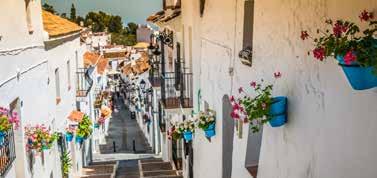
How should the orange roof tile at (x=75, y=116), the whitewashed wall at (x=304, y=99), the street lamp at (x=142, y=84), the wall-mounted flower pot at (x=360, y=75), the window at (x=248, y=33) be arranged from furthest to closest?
the street lamp at (x=142, y=84), the orange roof tile at (x=75, y=116), the window at (x=248, y=33), the whitewashed wall at (x=304, y=99), the wall-mounted flower pot at (x=360, y=75)

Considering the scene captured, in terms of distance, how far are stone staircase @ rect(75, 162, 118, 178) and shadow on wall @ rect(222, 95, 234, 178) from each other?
39.8 feet

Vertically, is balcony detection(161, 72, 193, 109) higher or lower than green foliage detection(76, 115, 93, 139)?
higher

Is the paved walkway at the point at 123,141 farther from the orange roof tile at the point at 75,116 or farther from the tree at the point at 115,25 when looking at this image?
the tree at the point at 115,25

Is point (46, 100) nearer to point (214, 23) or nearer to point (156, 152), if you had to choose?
point (214, 23)

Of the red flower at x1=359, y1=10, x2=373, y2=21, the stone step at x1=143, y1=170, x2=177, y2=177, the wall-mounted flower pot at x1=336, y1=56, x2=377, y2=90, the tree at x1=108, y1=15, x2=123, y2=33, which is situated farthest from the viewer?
the tree at x1=108, y1=15, x2=123, y2=33

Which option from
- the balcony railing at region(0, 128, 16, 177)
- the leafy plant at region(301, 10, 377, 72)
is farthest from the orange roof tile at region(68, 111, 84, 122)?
the leafy plant at region(301, 10, 377, 72)

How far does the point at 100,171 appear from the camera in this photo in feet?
79.8

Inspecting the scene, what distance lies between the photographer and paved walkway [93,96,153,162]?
1284 inches

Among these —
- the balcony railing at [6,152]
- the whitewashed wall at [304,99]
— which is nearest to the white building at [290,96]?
the whitewashed wall at [304,99]

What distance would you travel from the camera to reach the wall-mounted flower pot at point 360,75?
12.2 ft

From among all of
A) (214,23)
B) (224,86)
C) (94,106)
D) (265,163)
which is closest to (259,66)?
(265,163)

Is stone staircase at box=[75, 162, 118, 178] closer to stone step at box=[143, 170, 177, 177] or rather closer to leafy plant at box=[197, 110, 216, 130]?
stone step at box=[143, 170, 177, 177]

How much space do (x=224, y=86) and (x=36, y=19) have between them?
20.2ft

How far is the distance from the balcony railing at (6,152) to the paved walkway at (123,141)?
1984 cm
